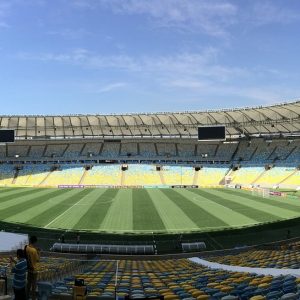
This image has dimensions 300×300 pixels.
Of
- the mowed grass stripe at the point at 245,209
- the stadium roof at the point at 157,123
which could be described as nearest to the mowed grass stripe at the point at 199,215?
the mowed grass stripe at the point at 245,209

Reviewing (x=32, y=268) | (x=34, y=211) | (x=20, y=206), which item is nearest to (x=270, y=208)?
(x=34, y=211)

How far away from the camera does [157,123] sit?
263ft

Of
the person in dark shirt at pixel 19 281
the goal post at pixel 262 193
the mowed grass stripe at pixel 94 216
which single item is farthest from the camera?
the goal post at pixel 262 193

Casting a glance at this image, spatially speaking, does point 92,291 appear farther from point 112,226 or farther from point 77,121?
point 77,121

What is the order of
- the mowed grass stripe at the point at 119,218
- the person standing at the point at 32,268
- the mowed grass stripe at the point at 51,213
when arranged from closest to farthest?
1. the person standing at the point at 32,268
2. the mowed grass stripe at the point at 119,218
3. the mowed grass stripe at the point at 51,213

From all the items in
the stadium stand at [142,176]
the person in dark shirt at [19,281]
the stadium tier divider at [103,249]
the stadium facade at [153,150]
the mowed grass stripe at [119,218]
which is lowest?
the stadium tier divider at [103,249]

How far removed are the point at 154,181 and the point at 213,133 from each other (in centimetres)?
1534

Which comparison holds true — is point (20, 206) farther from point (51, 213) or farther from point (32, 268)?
point (32, 268)

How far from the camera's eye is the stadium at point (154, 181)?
28250 mm

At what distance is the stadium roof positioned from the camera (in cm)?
7081

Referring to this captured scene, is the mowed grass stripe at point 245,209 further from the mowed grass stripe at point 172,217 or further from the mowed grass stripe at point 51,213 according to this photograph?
the mowed grass stripe at point 51,213

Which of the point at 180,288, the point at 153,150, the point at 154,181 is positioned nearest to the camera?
the point at 180,288

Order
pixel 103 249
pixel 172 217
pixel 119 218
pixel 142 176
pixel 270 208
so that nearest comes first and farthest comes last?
pixel 103 249 < pixel 119 218 < pixel 172 217 < pixel 270 208 < pixel 142 176

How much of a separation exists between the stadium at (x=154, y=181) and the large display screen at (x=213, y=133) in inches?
6.8
